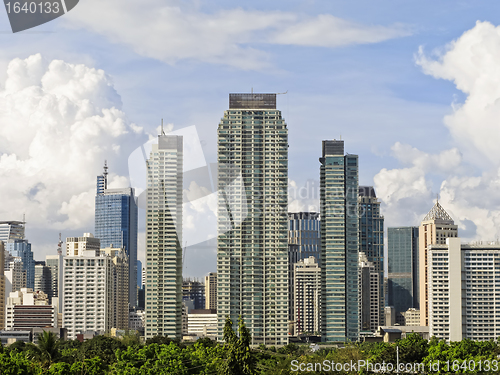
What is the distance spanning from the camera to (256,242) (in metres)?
41.3

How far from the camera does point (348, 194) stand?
47719 millimetres

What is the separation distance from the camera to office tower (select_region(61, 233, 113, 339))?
169 feet

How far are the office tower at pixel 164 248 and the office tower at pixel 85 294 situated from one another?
11875 millimetres

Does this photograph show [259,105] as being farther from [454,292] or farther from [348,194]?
[454,292]

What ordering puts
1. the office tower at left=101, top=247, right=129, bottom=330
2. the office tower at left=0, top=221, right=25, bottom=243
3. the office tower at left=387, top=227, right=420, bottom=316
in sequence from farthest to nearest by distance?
the office tower at left=0, top=221, right=25, bottom=243 < the office tower at left=387, top=227, right=420, bottom=316 < the office tower at left=101, top=247, right=129, bottom=330

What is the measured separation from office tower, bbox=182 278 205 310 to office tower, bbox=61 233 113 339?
20.9m

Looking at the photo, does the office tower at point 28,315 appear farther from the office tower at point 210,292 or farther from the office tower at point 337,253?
the office tower at point 337,253

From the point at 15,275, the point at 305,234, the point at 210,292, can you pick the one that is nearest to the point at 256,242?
the point at 210,292

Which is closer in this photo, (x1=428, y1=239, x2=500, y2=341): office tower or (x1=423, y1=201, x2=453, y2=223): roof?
(x1=428, y1=239, x2=500, y2=341): office tower

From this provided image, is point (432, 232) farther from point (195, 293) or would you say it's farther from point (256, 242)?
point (195, 293)

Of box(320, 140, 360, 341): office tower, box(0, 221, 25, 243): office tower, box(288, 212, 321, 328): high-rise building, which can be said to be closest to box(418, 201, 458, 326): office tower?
box(320, 140, 360, 341): office tower

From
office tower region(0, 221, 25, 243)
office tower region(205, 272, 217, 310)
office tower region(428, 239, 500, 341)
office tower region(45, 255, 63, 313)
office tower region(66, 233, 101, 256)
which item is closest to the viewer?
office tower region(428, 239, 500, 341)

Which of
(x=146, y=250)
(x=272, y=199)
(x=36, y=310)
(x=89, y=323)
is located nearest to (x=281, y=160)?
(x=272, y=199)

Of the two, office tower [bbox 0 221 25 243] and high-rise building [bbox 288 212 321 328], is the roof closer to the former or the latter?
high-rise building [bbox 288 212 321 328]
